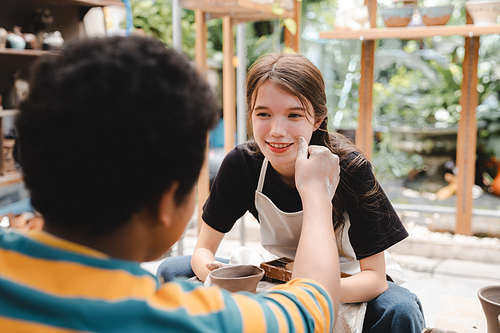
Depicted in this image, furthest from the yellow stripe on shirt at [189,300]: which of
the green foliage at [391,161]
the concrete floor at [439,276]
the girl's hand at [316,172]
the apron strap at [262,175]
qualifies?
the green foliage at [391,161]

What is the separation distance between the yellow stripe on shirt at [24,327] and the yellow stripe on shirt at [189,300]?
12cm

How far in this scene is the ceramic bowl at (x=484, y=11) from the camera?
319 cm

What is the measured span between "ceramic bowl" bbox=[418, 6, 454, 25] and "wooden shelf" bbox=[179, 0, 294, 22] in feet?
3.79

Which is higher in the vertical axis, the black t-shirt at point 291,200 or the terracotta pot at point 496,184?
the black t-shirt at point 291,200

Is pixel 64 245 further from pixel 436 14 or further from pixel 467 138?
pixel 467 138

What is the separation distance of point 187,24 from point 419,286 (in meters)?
3.58

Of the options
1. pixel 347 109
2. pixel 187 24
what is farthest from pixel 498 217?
pixel 187 24

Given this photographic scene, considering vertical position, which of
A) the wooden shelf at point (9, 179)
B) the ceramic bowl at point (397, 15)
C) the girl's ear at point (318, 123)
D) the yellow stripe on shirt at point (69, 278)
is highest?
the ceramic bowl at point (397, 15)

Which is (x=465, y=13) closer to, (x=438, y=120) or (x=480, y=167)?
(x=438, y=120)

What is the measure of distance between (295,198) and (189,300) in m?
0.97

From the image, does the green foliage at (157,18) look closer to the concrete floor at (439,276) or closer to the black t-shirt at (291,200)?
the concrete floor at (439,276)

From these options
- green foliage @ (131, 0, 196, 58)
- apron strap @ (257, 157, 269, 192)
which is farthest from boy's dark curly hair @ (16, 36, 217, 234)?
green foliage @ (131, 0, 196, 58)

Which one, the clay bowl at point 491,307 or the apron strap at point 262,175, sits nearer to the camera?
the clay bowl at point 491,307

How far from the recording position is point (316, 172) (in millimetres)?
1028
